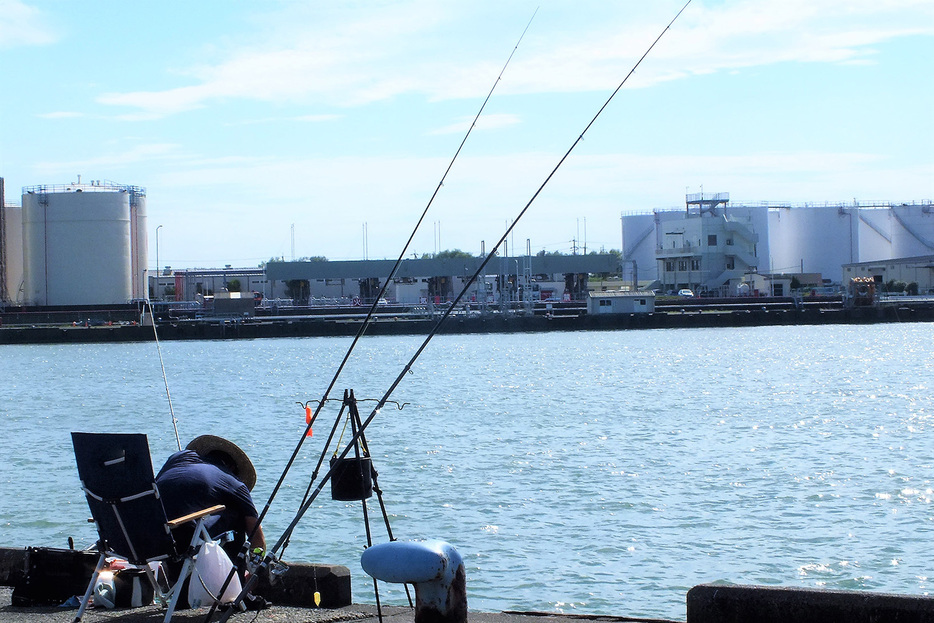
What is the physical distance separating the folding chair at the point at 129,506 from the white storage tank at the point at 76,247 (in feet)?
247

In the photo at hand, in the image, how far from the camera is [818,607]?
15.9ft

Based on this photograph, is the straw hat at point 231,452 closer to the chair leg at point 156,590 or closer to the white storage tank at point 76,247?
the chair leg at point 156,590

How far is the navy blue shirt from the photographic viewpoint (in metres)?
5.62

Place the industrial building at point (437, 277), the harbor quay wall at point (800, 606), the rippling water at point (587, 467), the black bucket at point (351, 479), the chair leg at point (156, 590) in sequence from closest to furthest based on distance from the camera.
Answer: the harbor quay wall at point (800, 606) < the black bucket at point (351, 479) < the chair leg at point (156, 590) < the rippling water at point (587, 467) < the industrial building at point (437, 277)

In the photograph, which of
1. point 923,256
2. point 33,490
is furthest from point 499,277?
point 33,490

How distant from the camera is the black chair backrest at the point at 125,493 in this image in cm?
529

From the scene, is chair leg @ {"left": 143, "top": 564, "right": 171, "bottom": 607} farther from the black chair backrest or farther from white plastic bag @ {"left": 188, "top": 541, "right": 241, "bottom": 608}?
the black chair backrest

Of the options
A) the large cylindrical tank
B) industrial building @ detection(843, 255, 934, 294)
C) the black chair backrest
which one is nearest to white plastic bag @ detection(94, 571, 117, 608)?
the black chair backrest

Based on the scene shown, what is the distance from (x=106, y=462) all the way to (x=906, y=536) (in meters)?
10.4

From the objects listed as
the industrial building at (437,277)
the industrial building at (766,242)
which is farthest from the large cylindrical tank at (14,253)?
the industrial building at (766,242)

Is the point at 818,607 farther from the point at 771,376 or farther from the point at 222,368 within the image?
the point at 222,368

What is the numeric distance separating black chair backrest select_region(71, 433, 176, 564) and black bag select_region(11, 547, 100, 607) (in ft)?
1.86

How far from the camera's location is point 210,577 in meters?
5.61

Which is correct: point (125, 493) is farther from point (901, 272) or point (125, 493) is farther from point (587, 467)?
point (901, 272)
